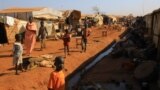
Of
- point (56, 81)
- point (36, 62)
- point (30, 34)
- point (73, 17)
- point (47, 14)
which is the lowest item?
point (36, 62)

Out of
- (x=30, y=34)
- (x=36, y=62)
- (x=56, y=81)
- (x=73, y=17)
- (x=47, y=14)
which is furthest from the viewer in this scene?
(x=73, y=17)

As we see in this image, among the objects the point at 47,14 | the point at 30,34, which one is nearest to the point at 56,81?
the point at 30,34

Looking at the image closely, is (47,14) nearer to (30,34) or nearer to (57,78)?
(30,34)

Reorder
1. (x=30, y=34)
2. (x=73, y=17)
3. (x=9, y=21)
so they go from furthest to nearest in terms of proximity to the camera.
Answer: (x=73, y=17) < (x=9, y=21) < (x=30, y=34)

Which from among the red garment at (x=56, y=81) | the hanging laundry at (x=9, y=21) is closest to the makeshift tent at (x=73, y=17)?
the hanging laundry at (x=9, y=21)

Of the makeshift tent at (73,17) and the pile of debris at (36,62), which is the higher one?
the makeshift tent at (73,17)

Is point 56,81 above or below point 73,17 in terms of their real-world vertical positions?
below

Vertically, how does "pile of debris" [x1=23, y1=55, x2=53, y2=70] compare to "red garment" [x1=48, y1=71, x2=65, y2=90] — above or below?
below

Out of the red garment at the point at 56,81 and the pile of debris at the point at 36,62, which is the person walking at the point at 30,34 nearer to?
the pile of debris at the point at 36,62

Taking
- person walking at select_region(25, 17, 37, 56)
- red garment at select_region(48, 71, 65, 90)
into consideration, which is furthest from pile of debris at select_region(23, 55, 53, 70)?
red garment at select_region(48, 71, 65, 90)

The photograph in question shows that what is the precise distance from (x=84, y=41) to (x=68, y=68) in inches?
164

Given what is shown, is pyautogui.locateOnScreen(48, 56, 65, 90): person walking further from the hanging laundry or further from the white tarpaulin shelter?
the white tarpaulin shelter

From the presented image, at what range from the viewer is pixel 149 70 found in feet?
40.8

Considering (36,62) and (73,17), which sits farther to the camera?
(73,17)
